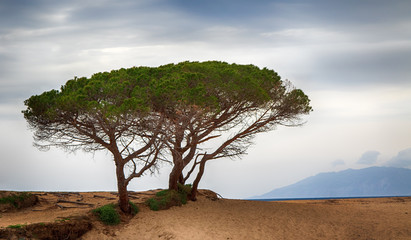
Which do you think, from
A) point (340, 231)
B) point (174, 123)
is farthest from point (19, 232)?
point (340, 231)

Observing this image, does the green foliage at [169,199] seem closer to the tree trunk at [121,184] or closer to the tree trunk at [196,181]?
the tree trunk at [196,181]

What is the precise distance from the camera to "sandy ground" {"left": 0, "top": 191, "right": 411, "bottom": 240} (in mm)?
16047

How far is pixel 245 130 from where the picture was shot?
66.2 feet

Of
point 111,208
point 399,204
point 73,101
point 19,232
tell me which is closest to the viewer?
point 19,232

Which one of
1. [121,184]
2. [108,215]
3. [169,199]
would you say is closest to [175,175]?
[169,199]

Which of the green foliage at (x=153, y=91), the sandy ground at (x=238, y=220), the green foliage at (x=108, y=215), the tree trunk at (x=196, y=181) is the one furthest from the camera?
the tree trunk at (x=196, y=181)

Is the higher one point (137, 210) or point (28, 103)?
point (28, 103)

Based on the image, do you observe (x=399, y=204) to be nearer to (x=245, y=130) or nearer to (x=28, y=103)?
(x=245, y=130)

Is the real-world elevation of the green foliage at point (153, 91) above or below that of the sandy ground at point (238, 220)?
above

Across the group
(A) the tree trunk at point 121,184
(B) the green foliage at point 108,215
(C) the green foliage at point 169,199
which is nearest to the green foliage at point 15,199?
(B) the green foliage at point 108,215

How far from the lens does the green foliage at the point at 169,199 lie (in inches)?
720

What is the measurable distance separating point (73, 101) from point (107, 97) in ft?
4.15

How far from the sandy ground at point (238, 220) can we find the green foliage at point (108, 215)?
318 millimetres

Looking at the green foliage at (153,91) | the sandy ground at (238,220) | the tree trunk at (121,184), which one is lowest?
the sandy ground at (238,220)
